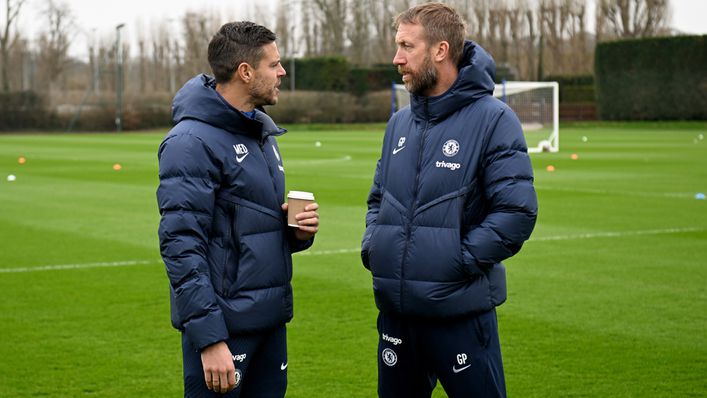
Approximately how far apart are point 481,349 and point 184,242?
1380mm

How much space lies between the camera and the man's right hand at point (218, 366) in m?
4.44

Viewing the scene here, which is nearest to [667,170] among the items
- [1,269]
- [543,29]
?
[1,269]

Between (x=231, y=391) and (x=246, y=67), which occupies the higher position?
(x=246, y=67)

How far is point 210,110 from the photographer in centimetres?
463

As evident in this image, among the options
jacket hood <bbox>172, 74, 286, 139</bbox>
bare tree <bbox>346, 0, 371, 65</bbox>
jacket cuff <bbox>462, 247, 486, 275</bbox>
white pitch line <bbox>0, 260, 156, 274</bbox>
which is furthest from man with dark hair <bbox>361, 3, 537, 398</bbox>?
bare tree <bbox>346, 0, 371, 65</bbox>

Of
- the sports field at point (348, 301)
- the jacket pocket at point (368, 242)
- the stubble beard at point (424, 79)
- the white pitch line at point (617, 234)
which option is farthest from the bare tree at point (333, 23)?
the stubble beard at point (424, 79)

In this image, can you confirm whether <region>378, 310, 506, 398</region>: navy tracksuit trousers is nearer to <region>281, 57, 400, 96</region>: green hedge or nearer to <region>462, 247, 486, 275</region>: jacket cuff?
<region>462, 247, 486, 275</region>: jacket cuff

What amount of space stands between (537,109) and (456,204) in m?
33.8

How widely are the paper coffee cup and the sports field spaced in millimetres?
2707

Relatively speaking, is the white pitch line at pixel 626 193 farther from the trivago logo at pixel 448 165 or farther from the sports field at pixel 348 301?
the trivago logo at pixel 448 165

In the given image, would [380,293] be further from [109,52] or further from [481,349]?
[109,52]

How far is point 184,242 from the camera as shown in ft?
14.4

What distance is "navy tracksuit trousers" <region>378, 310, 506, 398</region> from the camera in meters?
4.77

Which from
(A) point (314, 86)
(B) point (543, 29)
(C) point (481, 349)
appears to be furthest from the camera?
(B) point (543, 29)
